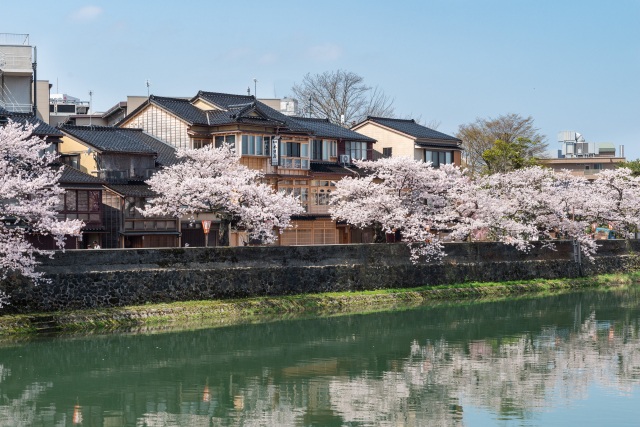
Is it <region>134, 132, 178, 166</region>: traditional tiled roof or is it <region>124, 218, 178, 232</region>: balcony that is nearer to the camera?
<region>124, 218, 178, 232</region>: balcony

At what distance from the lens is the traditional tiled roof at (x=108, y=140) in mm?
52125

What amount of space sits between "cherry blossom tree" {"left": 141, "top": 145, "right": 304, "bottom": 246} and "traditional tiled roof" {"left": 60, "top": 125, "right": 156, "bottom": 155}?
3.16 meters

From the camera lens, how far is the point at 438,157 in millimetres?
71750

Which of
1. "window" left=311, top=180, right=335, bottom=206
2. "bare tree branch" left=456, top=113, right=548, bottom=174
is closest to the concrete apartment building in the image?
"bare tree branch" left=456, top=113, right=548, bottom=174

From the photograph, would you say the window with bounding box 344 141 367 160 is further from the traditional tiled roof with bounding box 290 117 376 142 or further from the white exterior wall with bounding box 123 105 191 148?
the white exterior wall with bounding box 123 105 191 148

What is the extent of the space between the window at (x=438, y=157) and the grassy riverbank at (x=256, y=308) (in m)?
15.4

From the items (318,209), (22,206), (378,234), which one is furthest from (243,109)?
(22,206)

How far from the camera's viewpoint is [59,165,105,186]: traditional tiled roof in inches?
1900

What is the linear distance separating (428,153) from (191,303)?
107 ft

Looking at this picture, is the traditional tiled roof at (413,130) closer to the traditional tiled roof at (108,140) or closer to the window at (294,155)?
the window at (294,155)

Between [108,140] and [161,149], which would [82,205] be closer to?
[108,140]

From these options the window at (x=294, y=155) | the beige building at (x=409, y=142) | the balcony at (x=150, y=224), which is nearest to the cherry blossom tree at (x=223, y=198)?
the balcony at (x=150, y=224)

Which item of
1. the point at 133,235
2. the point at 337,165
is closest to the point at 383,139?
the point at 337,165

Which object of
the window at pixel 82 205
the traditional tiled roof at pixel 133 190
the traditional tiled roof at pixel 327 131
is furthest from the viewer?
the traditional tiled roof at pixel 327 131
